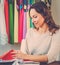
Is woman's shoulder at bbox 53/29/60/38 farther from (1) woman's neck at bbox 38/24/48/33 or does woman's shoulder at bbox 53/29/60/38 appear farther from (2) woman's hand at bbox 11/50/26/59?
(2) woman's hand at bbox 11/50/26/59

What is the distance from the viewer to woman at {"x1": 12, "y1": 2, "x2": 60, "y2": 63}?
1152 mm

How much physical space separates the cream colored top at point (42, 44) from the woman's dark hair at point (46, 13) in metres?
0.04

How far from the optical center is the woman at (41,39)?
115 centimetres

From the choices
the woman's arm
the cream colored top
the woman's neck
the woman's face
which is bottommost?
the woman's arm

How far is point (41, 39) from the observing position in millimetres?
1169

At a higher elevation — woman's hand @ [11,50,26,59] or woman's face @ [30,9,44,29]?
woman's face @ [30,9,44,29]

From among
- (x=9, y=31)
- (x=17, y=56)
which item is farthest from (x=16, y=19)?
(x=17, y=56)

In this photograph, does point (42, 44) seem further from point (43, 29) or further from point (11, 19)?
point (11, 19)

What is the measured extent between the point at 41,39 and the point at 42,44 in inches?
1.4

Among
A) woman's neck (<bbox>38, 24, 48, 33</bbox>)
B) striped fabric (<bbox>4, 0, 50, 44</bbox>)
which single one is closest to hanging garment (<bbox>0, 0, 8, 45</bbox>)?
striped fabric (<bbox>4, 0, 50, 44</bbox>)

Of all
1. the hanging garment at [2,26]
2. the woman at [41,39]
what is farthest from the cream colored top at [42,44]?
the hanging garment at [2,26]

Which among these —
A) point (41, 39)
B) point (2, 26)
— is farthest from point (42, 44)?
point (2, 26)

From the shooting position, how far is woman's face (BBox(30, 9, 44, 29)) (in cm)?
116

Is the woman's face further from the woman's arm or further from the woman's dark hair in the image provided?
the woman's arm
